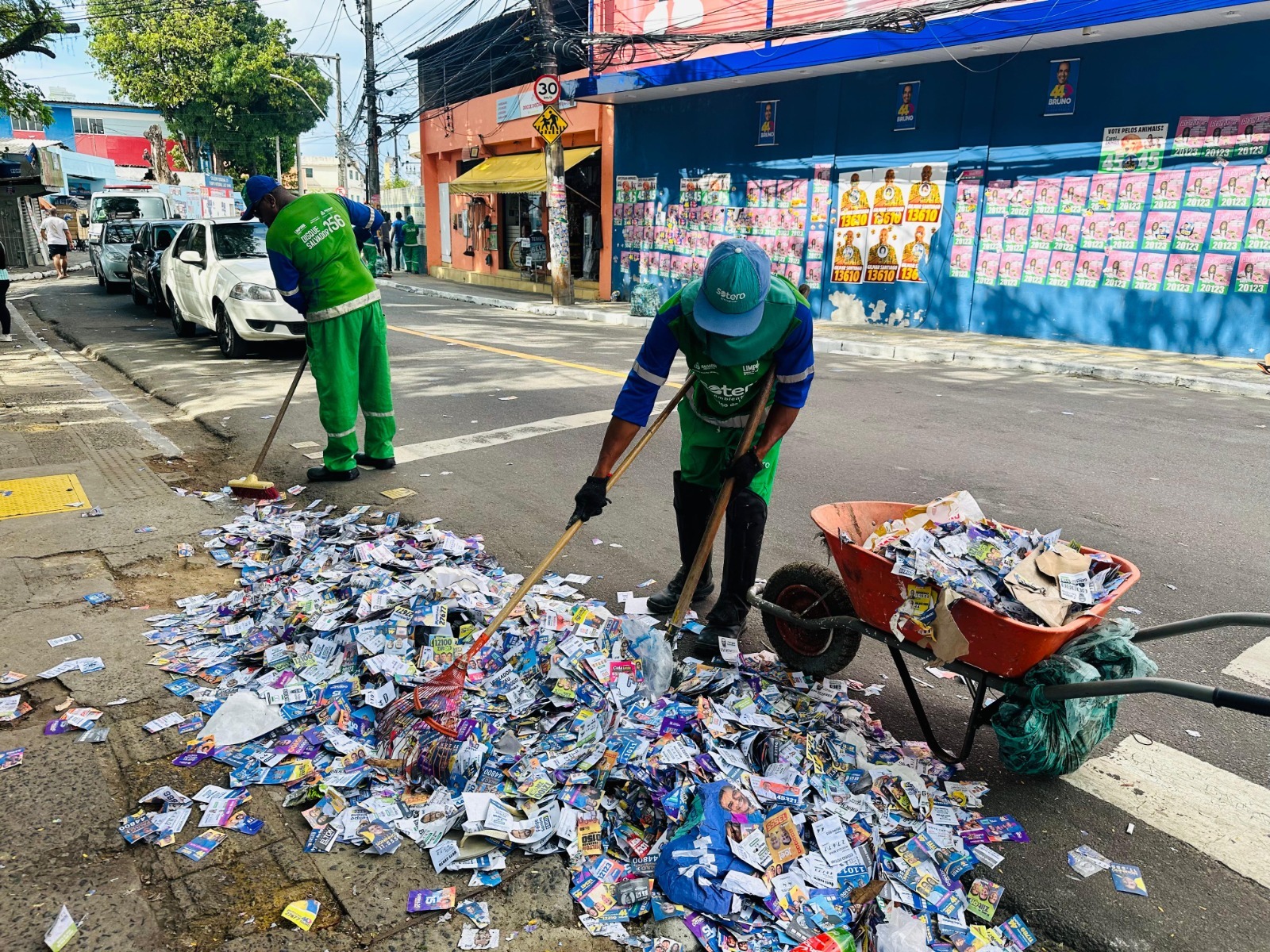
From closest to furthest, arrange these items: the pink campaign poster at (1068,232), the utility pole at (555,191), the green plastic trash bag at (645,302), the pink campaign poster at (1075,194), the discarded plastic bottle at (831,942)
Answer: the discarded plastic bottle at (831,942)
the pink campaign poster at (1075,194)
the pink campaign poster at (1068,232)
the utility pole at (555,191)
the green plastic trash bag at (645,302)

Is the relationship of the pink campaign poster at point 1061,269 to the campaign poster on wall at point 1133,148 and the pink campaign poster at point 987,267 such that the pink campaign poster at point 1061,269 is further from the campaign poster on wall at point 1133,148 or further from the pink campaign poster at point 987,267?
the campaign poster on wall at point 1133,148

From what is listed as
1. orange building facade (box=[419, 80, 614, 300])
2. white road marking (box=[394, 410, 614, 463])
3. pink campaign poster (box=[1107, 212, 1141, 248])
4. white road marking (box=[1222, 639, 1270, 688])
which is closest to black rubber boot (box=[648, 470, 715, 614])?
white road marking (box=[1222, 639, 1270, 688])

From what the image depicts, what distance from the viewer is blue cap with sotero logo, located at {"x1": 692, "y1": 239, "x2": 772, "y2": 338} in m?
2.99

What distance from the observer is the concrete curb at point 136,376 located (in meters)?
7.81

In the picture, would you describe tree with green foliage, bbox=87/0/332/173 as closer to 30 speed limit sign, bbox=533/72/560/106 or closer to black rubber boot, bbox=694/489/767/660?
30 speed limit sign, bbox=533/72/560/106

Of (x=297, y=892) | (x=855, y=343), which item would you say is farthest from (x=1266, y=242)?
(x=297, y=892)

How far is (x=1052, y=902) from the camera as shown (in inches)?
93.0

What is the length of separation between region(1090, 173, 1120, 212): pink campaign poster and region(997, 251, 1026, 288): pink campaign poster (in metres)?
1.27

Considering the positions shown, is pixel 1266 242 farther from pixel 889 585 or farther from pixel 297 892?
pixel 297 892

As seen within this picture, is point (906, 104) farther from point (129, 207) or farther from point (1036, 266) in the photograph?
point (129, 207)

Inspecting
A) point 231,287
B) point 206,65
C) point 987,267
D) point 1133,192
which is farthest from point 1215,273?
point 206,65

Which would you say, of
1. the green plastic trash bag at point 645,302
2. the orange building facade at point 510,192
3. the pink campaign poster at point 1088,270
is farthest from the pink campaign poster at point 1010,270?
the orange building facade at point 510,192

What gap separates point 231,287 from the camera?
35.5 feet

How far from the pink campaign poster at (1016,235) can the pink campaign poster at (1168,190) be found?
70.5 inches
